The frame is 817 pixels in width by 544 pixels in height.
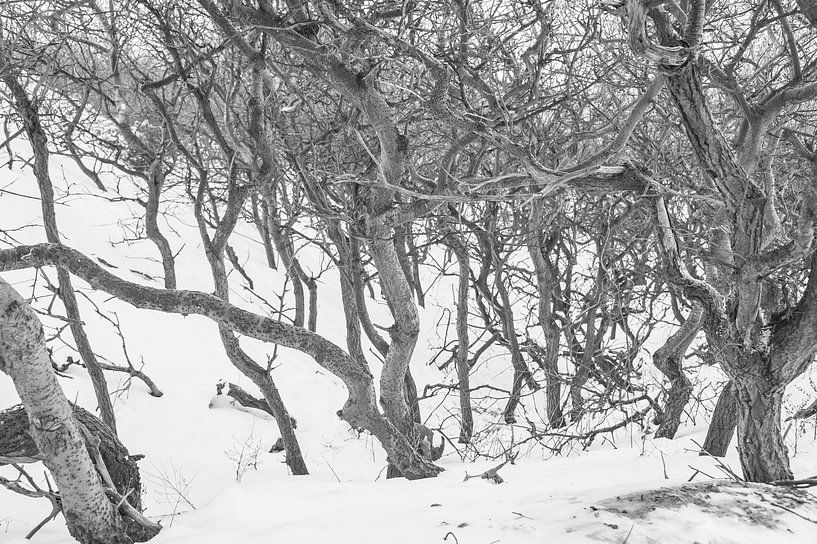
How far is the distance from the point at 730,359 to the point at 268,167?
374 centimetres

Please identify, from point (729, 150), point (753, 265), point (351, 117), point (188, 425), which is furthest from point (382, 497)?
point (188, 425)

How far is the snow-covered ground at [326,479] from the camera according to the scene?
8.26 feet

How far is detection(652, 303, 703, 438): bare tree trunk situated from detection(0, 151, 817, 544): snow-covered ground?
18cm

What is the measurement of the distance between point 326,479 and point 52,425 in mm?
2956

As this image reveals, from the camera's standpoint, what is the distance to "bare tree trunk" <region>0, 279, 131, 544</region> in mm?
2971

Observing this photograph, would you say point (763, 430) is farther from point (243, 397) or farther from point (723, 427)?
point (243, 397)

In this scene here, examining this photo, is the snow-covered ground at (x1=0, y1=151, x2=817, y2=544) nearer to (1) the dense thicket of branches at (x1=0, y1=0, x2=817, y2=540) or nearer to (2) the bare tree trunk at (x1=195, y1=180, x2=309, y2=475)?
(1) the dense thicket of branches at (x1=0, y1=0, x2=817, y2=540)

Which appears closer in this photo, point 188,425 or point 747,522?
point 747,522

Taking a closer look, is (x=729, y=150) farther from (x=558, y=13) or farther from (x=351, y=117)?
(x=351, y=117)

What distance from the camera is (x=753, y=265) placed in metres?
2.81

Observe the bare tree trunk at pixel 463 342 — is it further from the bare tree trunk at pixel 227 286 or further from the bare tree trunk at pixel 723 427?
the bare tree trunk at pixel 723 427

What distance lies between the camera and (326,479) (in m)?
5.68

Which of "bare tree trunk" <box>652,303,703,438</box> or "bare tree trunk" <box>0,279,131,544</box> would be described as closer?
"bare tree trunk" <box>0,279,131,544</box>

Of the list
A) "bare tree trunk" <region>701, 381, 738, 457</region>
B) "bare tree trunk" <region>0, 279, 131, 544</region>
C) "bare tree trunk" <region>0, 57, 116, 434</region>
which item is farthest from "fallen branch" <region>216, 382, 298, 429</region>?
"bare tree trunk" <region>0, 279, 131, 544</region>
